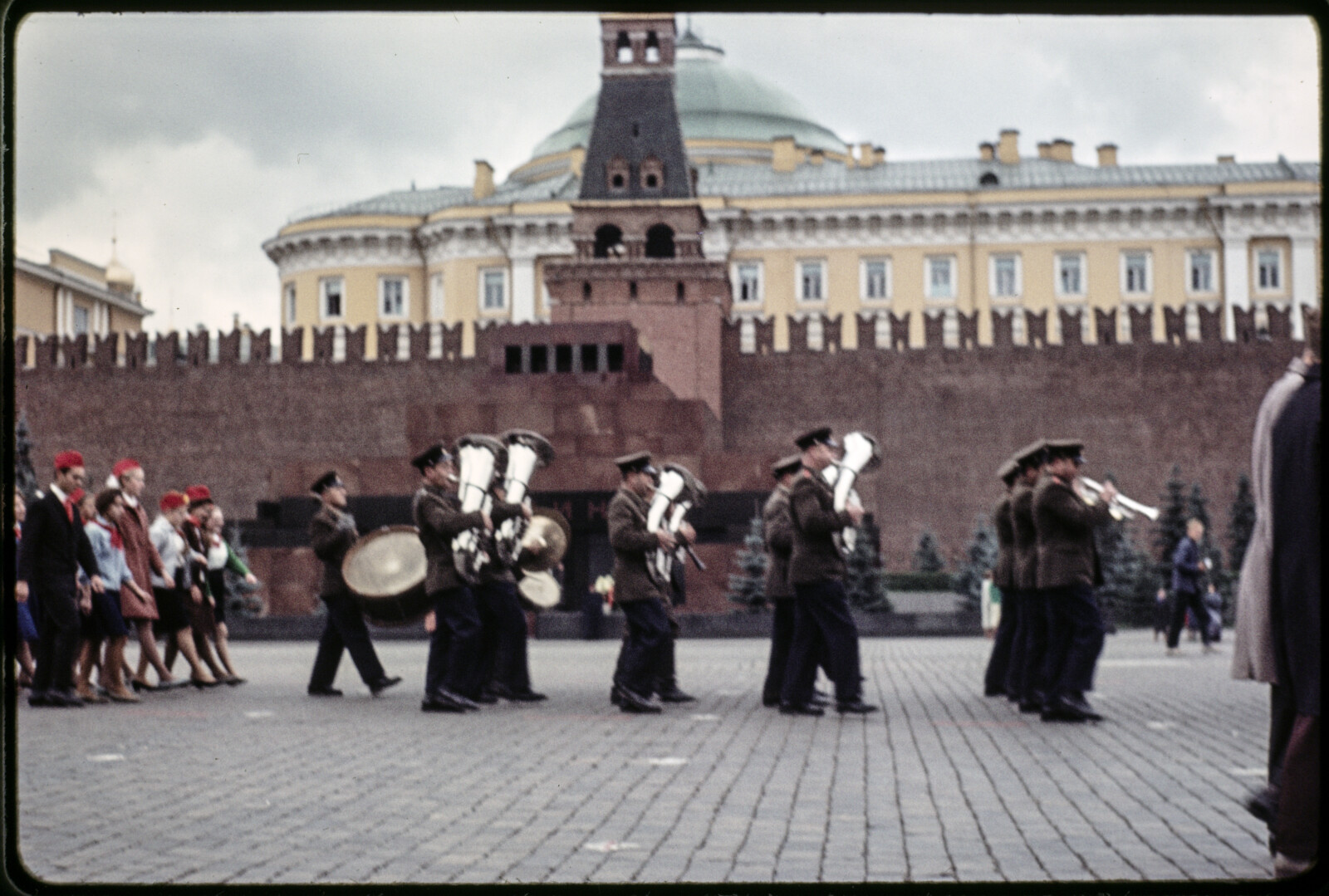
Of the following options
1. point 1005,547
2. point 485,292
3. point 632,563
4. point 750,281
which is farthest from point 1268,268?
point 632,563

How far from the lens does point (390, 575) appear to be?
1169 cm

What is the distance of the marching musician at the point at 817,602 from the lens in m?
10.3

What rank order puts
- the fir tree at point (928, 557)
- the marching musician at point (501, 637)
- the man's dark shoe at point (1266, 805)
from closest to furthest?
1. the man's dark shoe at point (1266, 805)
2. the marching musician at point (501, 637)
3. the fir tree at point (928, 557)

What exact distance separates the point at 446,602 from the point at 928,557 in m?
27.7

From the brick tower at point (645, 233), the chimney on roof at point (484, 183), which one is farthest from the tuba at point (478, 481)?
the chimney on roof at point (484, 183)

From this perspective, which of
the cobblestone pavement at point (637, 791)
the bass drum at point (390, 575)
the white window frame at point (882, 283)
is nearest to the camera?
the cobblestone pavement at point (637, 791)

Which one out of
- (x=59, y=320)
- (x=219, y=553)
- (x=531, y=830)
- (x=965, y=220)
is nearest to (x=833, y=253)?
(x=965, y=220)

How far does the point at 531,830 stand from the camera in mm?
5961

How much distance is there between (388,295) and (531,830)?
2104 inches

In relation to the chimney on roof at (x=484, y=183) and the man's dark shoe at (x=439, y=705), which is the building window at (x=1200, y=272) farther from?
the man's dark shoe at (x=439, y=705)

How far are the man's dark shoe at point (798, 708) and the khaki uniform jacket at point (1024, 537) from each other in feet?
4.99

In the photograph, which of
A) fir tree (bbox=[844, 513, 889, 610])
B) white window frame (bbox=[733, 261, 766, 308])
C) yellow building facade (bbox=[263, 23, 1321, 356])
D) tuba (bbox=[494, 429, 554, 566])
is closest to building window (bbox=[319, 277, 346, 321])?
yellow building facade (bbox=[263, 23, 1321, 356])

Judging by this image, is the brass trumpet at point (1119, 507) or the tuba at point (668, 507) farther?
the tuba at point (668, 507)

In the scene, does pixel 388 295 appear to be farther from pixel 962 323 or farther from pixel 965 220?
pixel 962 323
